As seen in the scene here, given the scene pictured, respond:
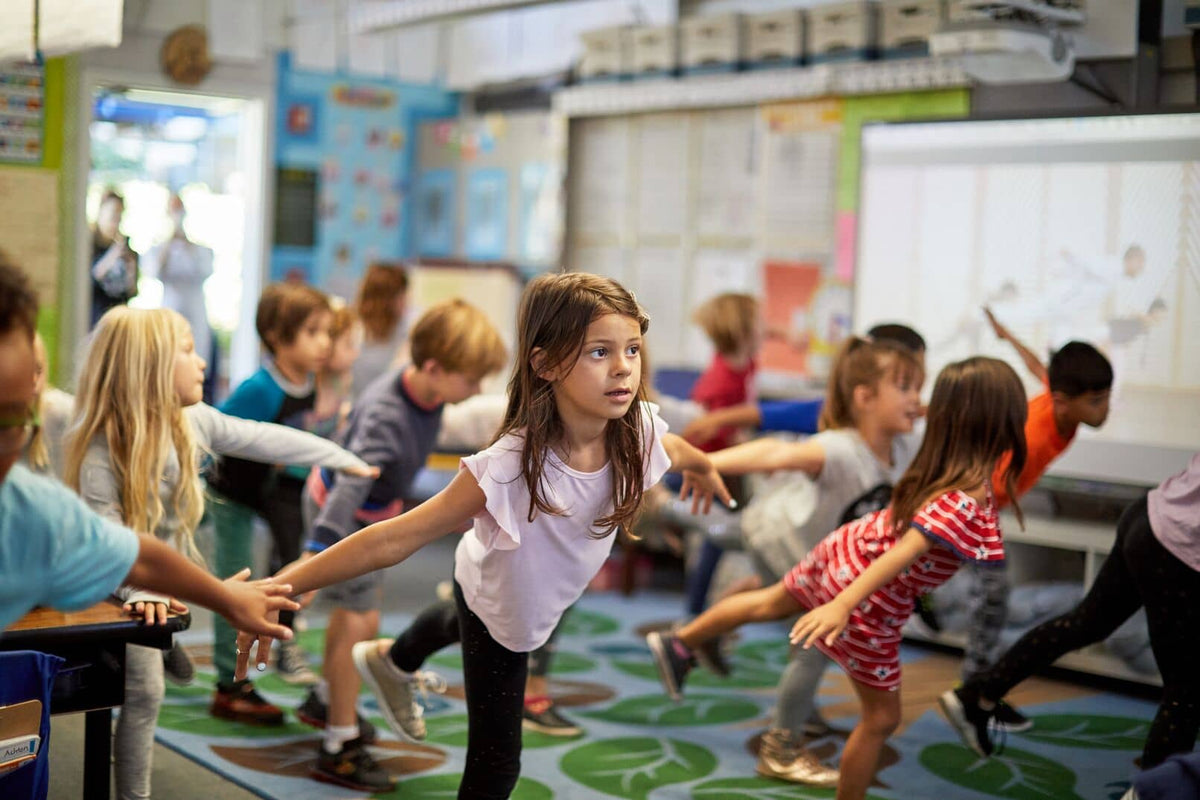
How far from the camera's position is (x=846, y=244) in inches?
212

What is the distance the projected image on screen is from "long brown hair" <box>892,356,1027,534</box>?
1.60m

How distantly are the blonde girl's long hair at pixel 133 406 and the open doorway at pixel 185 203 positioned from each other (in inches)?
149

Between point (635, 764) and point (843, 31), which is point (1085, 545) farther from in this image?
point (843, 31)

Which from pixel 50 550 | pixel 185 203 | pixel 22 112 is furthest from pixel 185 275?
pixel 50 550

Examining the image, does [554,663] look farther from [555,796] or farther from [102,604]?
[102,604]

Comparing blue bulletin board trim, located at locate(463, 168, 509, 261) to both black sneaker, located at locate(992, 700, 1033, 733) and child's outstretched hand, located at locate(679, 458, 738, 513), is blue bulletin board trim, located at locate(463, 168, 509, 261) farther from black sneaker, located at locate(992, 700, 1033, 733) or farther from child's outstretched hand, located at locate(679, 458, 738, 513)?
child's outstretched hand, located at locate(679, 458, 738, 513)

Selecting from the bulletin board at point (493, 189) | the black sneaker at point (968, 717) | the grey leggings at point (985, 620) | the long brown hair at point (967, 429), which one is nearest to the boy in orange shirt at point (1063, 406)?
the black sneaker at point (968, 717)

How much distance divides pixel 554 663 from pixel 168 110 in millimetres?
5081

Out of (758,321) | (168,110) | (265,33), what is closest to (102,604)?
(758,321)

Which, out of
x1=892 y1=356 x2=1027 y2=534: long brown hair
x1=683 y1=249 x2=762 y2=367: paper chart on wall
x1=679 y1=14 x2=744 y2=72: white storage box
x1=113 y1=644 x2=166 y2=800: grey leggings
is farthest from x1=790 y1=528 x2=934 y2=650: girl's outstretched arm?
x1=679 y1=14 x2=744 y2=72: white storage box

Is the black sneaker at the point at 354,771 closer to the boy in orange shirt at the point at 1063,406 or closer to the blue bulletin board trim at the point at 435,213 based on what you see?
the boy in orange shirt at the point at 1063,406

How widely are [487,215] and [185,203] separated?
6.61ft

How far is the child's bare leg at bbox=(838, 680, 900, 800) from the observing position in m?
2.88

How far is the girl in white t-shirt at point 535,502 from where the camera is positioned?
2.35 m
